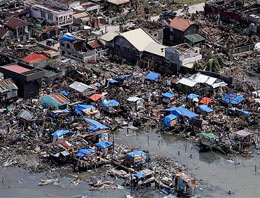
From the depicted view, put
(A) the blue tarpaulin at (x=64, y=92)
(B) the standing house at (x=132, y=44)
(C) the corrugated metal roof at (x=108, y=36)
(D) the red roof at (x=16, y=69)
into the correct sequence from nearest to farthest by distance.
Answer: (A) the blue tarpaulin at (x=64, y=92) < (D) the red roof at (x=16, y=69) < (B) the standing house at (x=132, y=44) < (C) the corrugated metal roof at (x=108, y=36)

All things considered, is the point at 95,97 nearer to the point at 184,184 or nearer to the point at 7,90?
the point at 7,90

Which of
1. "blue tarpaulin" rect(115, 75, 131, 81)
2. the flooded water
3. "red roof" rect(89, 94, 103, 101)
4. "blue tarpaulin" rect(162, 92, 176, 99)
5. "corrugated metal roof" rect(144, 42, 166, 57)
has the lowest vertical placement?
the flooded water

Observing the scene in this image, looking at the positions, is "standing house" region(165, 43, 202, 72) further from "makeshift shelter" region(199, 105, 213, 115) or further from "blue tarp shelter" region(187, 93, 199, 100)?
"makeshift shelter" region(199, 105, 213, 115)

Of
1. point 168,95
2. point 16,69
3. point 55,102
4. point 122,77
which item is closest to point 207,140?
point 168,95

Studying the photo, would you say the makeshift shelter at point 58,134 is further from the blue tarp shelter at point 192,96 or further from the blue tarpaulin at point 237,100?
the blue tarpaulin at point 237,100

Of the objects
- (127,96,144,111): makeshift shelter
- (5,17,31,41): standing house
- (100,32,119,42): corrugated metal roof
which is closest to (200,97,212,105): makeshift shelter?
(127,96,144,111): makeshift shelter

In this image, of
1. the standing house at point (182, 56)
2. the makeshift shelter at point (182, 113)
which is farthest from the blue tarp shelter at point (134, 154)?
the standing house at point (182, 56)

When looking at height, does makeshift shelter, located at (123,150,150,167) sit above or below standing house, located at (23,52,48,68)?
below
